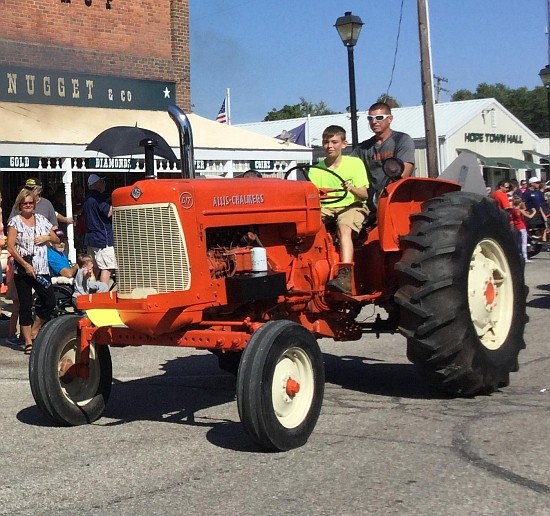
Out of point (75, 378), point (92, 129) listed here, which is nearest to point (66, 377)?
point (75, 378)

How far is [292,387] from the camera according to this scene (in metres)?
5.66

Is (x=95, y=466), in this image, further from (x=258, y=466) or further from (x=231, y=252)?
(x=231, y=252)

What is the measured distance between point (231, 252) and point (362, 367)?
2.84 metres

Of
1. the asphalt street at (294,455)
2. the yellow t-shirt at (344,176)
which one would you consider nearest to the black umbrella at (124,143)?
the asphalt street at (294,455)

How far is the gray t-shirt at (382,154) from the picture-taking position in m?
7.55

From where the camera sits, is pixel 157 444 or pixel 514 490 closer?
pixel 514 490

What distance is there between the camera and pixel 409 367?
333 inches

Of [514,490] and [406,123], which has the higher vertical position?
[406,123]

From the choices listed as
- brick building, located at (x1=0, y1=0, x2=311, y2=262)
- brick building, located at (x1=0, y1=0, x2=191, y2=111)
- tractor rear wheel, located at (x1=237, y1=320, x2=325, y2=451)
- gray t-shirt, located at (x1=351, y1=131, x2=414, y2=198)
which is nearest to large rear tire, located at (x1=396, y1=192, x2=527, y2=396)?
gray t-shirt, located at (x1=351, y1=131, x2=414, y2=198)

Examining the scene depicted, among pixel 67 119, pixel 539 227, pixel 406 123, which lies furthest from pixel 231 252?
pixel 406 123

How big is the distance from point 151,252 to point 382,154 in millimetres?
2569

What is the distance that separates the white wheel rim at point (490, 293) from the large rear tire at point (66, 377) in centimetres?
269

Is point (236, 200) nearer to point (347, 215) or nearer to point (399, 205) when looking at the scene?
point (347, 215)

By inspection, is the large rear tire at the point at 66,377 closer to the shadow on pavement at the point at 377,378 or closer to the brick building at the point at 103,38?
the shadow on pavement at the point at 377,378
